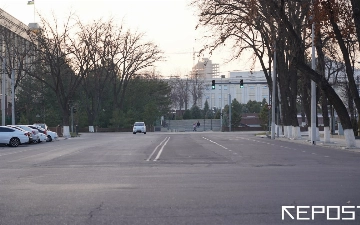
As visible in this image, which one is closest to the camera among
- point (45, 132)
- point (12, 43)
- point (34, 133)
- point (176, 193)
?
point (176, 193)

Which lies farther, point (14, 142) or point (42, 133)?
point (42, 133)

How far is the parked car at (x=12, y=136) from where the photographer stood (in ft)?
148

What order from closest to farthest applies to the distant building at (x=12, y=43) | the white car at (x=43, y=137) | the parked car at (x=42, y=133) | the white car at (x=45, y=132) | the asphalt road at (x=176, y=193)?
the asphalt road at (x=176, y=193) < the parked car at (x=42, y=133) < the white car at (x=43, y=137) < the white car at (x=45, y=132) < the distant building at (x=12, y=43)

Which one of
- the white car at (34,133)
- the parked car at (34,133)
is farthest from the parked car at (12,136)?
the white car at (34,133)

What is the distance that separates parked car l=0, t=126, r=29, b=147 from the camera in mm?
45150

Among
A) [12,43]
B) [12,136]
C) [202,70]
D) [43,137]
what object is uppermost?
[202,70]

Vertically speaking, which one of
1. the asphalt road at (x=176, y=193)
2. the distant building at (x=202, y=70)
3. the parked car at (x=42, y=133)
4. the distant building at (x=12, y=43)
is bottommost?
the asphalt road at (x=176, y=193)

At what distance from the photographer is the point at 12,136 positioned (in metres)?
45.5

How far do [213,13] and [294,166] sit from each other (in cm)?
2535

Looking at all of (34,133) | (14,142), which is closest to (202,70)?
(34,133)

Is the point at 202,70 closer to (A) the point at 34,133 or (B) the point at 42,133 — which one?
(B) the point at 42,133

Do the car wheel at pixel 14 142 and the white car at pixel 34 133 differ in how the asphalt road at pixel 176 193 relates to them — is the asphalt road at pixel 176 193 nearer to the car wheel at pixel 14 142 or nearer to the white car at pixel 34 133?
the car wheel at pixel 14 142

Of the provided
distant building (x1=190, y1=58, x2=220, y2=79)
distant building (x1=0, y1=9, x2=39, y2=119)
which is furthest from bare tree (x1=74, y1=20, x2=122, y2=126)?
distant building (x1=190, y1=58, x2=220, y2=79)

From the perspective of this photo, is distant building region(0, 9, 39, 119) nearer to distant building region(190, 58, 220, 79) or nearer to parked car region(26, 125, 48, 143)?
parked car region(26, 125, 48, 143)
